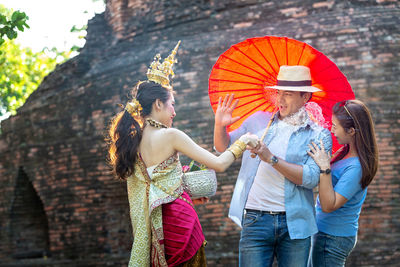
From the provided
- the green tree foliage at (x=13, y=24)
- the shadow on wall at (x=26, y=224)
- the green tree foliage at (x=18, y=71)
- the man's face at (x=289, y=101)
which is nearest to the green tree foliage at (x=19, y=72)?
the green tree foliage at (x=18, y=71)

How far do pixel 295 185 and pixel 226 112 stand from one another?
27.0 inches

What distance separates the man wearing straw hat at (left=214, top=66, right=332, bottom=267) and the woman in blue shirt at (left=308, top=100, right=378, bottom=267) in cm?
11

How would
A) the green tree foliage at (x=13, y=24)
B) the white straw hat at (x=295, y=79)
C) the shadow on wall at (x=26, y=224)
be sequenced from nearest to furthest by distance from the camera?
the white straw hat at (x=295, y=79) → the green tree foliage at (x=13, y=24) → the shadow on wall at (x=26, y=224)

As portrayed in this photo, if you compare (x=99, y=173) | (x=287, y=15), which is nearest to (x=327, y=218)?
(x=287, y=15)

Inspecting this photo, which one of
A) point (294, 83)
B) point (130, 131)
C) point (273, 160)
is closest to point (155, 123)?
point (130, 131)

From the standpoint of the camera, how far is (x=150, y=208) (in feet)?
10.4

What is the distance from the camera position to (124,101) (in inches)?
316

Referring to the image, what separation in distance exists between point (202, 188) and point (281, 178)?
50 centimetres

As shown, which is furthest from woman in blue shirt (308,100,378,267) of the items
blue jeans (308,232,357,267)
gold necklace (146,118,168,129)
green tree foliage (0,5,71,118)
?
green tree foliage (0,5,71,118)

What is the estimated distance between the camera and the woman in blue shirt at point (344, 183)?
124 inches

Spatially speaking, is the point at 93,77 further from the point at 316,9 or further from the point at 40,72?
the point at 40,72

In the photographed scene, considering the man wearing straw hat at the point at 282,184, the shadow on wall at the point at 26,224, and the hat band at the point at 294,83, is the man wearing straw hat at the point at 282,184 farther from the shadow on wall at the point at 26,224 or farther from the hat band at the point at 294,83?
the shadow on wall at the point at 26,224

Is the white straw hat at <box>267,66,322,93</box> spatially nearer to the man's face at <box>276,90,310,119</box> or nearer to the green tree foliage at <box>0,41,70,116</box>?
the man's face at <box>276,90,310,119</box>

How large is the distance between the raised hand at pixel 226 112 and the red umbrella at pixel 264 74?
0.10m
